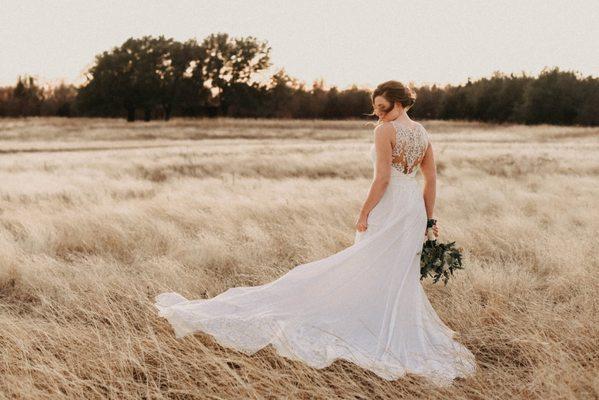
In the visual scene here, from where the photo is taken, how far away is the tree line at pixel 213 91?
56.1 meters

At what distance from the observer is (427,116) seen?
233 ft

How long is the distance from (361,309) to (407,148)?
1261 mm

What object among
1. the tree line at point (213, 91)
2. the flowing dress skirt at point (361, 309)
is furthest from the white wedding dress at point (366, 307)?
the tree line at point (213, 91)

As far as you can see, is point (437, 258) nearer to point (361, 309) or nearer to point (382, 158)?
point (361, 309)

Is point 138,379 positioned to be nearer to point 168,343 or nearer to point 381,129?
point 168,343

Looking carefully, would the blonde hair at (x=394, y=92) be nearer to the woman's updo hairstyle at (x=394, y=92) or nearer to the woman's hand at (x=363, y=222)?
the woman's updo hairstyle at (x=394, y=92)

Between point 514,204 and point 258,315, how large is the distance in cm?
744

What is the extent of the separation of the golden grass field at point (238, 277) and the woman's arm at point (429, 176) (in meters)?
1.05

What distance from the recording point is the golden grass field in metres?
3.40

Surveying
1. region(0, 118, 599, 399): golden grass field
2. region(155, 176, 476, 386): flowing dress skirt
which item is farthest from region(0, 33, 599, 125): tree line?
region(155, 176, 476, 386): flowing dress skirt

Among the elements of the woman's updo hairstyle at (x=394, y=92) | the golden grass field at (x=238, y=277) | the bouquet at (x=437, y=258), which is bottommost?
the golden grass field at (x=238, y=277)

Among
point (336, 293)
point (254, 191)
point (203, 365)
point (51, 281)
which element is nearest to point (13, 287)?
point (51, 281)

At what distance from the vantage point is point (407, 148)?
3.86m

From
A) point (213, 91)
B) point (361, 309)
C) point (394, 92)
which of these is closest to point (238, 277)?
point (361, 309)
